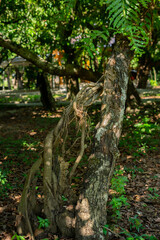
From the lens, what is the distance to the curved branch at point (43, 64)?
→ 30.1ft

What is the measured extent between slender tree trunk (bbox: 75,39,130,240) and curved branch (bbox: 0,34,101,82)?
5291 mm

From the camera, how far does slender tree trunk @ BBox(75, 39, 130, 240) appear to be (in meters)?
3.34

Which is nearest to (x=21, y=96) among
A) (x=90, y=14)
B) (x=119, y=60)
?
(x=90, y=14)

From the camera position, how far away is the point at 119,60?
4.43 metres

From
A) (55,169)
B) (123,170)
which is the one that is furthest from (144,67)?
(55,169)

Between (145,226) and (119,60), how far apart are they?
291 centimetres

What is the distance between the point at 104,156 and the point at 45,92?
958 cm

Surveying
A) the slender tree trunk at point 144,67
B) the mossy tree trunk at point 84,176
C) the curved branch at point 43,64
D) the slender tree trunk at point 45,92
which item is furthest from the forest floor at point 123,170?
the slender tree trunk at point 144,67

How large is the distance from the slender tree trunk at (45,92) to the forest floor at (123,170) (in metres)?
1.08

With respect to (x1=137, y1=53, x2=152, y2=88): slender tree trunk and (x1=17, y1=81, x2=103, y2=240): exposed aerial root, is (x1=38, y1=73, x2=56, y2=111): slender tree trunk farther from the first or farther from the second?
(x1=17, y1=81, x2=103, y2=240): exposed aerial root

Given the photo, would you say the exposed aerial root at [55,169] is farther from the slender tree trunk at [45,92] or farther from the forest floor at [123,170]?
the slender tree trunk at [45,92]

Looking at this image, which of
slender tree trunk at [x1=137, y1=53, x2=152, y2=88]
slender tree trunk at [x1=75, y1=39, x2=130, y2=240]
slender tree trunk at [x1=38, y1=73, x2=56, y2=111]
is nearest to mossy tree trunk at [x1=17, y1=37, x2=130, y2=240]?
slender tree trunk at [x1=75, y1=39, x2=130, y2=240]

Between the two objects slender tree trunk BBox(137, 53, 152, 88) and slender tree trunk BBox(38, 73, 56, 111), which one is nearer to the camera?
slender tree trunk BBox(38, 73, 56, 111)

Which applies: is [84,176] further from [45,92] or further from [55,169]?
[45,92]
